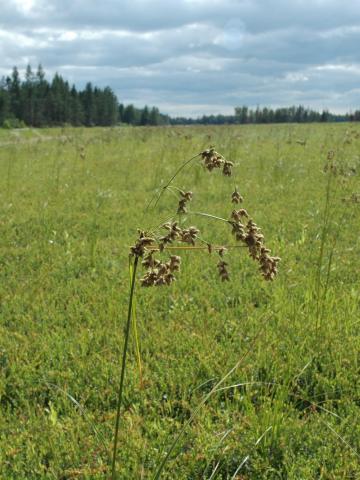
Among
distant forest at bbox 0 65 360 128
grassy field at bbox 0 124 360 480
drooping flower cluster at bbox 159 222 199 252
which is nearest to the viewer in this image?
drooping flower cluster at bbox 159 222 199 252

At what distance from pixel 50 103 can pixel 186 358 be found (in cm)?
7919

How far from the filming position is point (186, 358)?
3230 millimetres

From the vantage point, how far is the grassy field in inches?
95.8

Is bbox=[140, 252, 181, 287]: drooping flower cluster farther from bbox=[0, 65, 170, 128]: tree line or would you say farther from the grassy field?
bbox=[0, 65, 170, 128]: tree line

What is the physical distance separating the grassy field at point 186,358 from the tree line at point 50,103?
61337mm

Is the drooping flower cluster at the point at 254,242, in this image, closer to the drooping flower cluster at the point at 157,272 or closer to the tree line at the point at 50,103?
the drooping flower cluster at the point at 157,272

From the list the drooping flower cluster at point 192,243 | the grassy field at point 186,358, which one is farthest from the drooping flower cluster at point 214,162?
the grassy field at point 186,358

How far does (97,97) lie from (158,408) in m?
93.4

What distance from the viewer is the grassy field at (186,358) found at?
243 centimetres

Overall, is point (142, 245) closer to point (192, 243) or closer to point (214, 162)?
point (192, 243)

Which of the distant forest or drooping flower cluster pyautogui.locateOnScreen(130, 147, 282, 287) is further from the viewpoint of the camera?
the distant forest

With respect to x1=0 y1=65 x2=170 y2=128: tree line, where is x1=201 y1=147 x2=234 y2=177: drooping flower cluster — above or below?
below

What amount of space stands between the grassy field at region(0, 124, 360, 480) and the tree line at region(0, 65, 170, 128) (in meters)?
61.3

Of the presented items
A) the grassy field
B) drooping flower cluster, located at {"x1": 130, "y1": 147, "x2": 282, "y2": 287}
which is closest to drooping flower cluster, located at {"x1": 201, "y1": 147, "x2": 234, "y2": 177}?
Answer: drooping flower cluster, located at {"x1": 130, "y1": 147, "x2": 282, "y2": 287}
